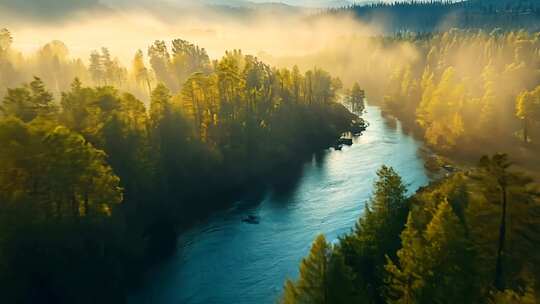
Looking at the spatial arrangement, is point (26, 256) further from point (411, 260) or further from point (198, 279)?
point (411, 260)

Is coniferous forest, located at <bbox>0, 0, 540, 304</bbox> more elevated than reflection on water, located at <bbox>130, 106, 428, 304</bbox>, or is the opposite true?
coniferous forest, located at <bbox>0, 0, 540, 304</bbox>

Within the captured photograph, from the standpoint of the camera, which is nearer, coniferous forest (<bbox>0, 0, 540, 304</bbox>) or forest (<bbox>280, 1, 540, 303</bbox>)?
forest (<bbox>280, 1, 540, 303</bbox>)

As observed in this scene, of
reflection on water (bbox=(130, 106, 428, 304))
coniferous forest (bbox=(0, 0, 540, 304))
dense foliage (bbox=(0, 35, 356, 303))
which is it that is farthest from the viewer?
reflection on water (bbox=(130, 106, 428, 304))

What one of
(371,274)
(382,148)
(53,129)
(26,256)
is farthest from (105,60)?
(371,274)

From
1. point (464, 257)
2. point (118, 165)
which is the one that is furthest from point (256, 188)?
point (464, 257)

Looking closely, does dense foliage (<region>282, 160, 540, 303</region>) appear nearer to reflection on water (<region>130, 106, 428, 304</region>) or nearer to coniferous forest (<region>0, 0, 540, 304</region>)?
coniferous forest (<region>0, 0, 540, 304</region>)

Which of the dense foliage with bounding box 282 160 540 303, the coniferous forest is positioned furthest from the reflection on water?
the dense foliage with bounding box 282 160 540 303

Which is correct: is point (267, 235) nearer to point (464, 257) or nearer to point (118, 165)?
point (118, 165)

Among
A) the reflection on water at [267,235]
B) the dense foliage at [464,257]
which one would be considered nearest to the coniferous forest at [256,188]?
the dense foliage at [464,257]
